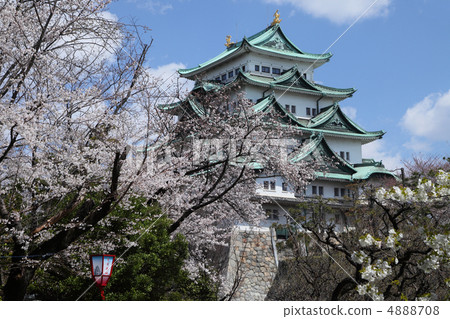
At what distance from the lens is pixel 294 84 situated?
3312 centimetres

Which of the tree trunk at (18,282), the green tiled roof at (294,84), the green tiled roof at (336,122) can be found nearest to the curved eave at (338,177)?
the green tiled roof at (336,122)

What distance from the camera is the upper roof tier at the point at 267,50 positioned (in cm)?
3341

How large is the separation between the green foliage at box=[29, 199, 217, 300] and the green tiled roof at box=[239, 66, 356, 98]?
64.1 ft

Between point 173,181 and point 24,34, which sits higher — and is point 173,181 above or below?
below

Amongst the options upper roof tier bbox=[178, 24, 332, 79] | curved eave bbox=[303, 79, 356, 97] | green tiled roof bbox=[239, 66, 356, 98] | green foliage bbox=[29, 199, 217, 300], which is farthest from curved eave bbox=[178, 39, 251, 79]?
green foliage bbox=[29, 199, 217, 300]

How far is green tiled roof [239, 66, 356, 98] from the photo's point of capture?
32028 millimetres

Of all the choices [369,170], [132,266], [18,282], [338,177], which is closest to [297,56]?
[369,170]

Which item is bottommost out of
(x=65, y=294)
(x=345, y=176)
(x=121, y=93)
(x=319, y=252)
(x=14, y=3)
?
(x=65, y=294)

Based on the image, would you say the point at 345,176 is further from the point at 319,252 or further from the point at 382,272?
the point at 382,272

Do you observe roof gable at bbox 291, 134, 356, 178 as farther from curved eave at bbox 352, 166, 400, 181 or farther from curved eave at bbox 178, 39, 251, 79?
curved eave at bbox 178, 39, 251, 79

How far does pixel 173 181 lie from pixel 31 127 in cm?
479

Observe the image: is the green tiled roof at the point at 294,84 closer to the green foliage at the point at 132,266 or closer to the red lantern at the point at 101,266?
the green foliage at the point at 132,266

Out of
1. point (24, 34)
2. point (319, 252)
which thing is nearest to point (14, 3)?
point (24, 34)

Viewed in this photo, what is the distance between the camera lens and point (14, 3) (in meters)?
7.75
